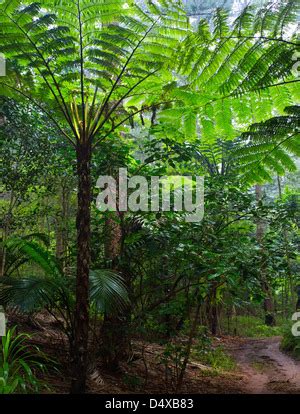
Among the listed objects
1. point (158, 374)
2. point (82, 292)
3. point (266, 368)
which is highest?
point (82, 292)

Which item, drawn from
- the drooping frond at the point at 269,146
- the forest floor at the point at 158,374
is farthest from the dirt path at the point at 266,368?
the drooping frond at the point at 269,146

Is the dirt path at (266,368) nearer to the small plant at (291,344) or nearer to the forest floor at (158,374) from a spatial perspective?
the forest floor at (158,374)

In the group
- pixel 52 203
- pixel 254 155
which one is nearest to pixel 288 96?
pixel 254 155

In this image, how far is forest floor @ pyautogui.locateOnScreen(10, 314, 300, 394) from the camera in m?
3.77

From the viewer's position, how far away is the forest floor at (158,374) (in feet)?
12.4

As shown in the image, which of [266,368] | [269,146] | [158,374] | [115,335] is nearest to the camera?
[269,146]

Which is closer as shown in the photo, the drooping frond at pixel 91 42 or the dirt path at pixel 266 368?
the drooping frond at pixel 91 42

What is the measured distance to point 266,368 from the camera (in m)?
6.40

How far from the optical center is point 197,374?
5.42 metres

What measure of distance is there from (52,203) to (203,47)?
7.04 metres

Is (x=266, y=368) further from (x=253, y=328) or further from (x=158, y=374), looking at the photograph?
(x=253, y=328)

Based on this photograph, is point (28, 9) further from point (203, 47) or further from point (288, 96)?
point (288, 96)

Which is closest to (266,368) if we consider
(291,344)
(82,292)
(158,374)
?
(291,344)

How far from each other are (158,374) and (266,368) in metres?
2.74
